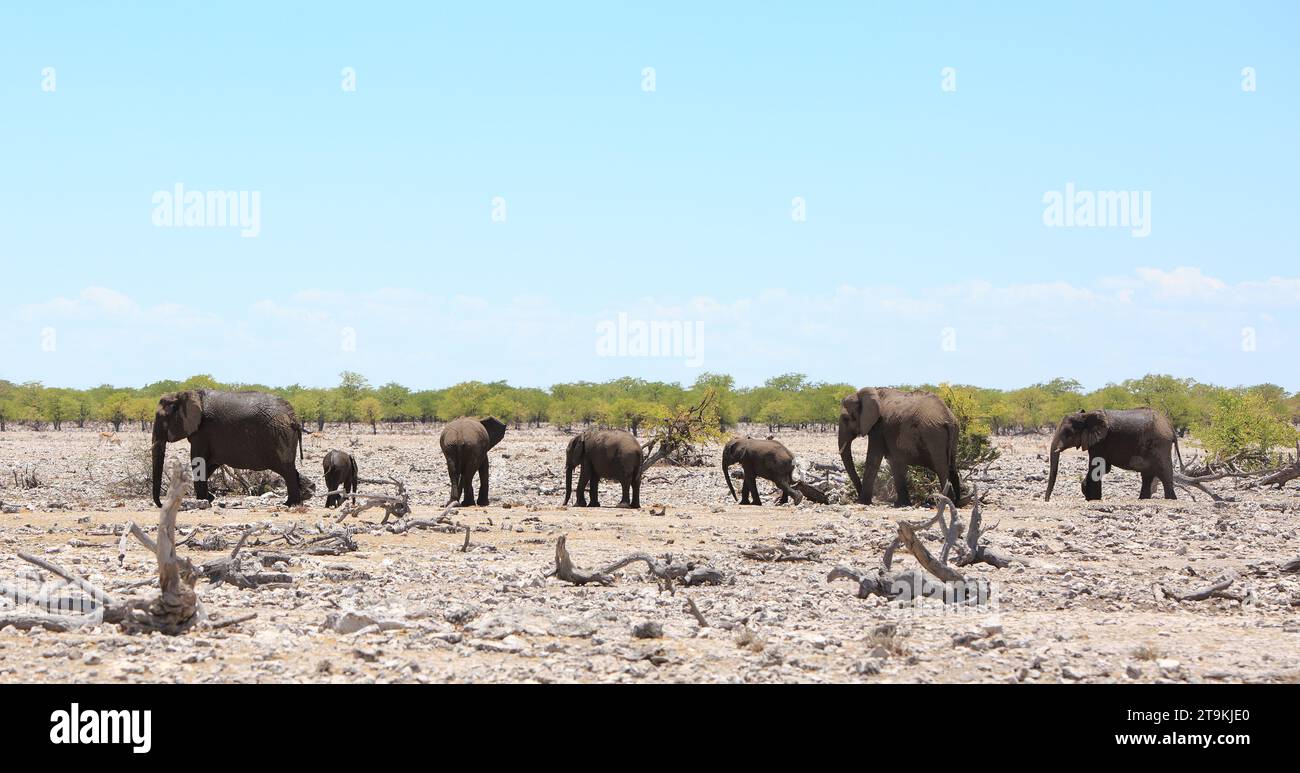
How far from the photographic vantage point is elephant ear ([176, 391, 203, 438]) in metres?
23.0

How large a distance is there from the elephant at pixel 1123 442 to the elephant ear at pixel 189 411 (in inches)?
673

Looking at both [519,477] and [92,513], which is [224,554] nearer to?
[92,513]

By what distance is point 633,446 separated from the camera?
24.4m

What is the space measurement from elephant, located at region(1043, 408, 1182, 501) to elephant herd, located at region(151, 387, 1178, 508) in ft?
0.07

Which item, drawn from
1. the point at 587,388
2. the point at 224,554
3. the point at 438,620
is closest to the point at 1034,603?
the point at 438,620

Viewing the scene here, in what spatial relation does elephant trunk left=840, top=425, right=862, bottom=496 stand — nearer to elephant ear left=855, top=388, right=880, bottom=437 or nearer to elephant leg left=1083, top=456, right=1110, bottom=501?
elephant ear left=855, top=388, right=880, bottom=437

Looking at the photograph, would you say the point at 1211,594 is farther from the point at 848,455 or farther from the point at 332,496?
the point at 332,496

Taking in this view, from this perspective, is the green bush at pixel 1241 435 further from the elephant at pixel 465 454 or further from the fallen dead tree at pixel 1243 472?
the elephant at pixel 465 454

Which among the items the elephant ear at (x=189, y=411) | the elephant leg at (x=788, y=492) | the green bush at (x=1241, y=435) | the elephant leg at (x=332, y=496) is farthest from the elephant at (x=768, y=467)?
the green bush at (x=1241, y=435)

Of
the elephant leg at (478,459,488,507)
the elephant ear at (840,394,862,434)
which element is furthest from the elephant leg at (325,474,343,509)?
the elephant ear at (840,394,862,434)

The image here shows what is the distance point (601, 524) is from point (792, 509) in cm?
513

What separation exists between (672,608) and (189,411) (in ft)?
49.4

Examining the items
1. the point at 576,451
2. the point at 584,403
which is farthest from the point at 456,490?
the point at 584,403
